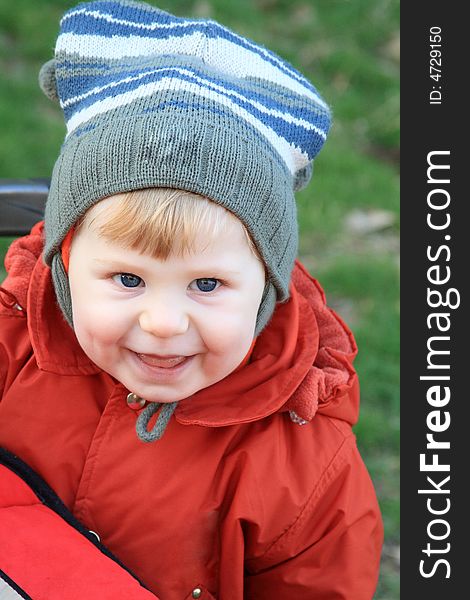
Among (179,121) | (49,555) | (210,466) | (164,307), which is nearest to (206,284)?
(164,307)

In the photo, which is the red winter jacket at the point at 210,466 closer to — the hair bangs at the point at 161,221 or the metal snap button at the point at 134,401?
the metal snap button at the point at 134,401

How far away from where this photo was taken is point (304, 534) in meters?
1.69

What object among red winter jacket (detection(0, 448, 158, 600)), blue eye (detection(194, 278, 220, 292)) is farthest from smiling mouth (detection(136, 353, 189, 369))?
red winter jacket (detection(0, 448, 158, 600))

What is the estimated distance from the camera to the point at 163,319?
4.69ft

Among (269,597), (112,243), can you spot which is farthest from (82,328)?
(269,597)

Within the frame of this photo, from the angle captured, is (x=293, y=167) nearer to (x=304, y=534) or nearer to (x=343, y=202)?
(x=304, y=534)

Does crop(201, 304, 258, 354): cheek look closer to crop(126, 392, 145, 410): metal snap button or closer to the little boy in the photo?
the little boy

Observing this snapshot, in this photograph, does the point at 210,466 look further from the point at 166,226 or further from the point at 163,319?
the point at 166,226

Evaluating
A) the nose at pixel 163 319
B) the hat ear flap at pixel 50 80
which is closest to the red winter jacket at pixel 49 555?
the nose at pixel 163 319

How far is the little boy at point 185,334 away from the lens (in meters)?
1.45

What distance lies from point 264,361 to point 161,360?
0.26 meters

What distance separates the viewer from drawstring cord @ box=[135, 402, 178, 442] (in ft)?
5.24

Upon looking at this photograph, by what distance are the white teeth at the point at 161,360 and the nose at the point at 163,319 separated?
76mm

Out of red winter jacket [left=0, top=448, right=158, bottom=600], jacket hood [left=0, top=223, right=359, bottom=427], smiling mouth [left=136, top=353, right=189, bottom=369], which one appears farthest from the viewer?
jacket hood [left=0, top=223, right=359, bottom=427]
